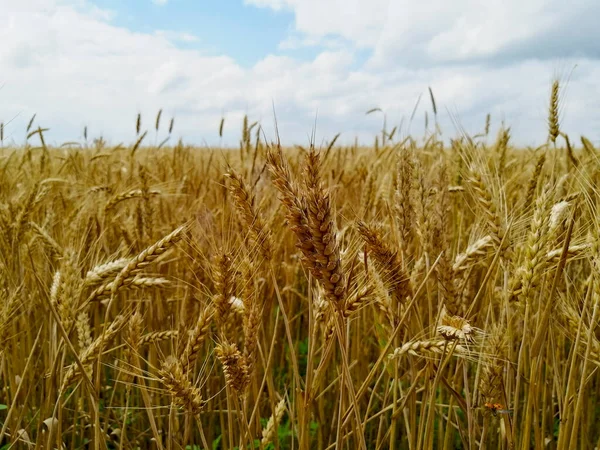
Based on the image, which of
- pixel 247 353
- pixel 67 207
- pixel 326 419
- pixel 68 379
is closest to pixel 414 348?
pixel 247 353

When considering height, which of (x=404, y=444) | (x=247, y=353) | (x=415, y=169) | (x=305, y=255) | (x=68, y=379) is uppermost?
(x=415, y=169)

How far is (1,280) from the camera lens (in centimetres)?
168

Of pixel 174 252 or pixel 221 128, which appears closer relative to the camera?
pixel 174 252

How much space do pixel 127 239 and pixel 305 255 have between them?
1989mm

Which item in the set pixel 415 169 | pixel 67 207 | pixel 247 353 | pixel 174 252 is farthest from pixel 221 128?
pixel 247 353

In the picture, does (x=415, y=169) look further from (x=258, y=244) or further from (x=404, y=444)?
(x=404, y=444)

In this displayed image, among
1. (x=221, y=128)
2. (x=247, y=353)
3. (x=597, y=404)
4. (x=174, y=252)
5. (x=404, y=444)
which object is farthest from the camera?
(x=221, y=128)

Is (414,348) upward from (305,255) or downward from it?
downward

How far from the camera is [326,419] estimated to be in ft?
7.87

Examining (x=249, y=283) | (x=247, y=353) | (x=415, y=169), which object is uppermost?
(x=415, y=169)

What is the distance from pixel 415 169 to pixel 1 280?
53.6 inches

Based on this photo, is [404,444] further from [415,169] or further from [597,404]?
[415,169]

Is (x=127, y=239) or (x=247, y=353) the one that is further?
(x=127, y=239)

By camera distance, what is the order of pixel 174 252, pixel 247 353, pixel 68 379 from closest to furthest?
pixel 247 353, pixel 68 379, pixel 174 252
